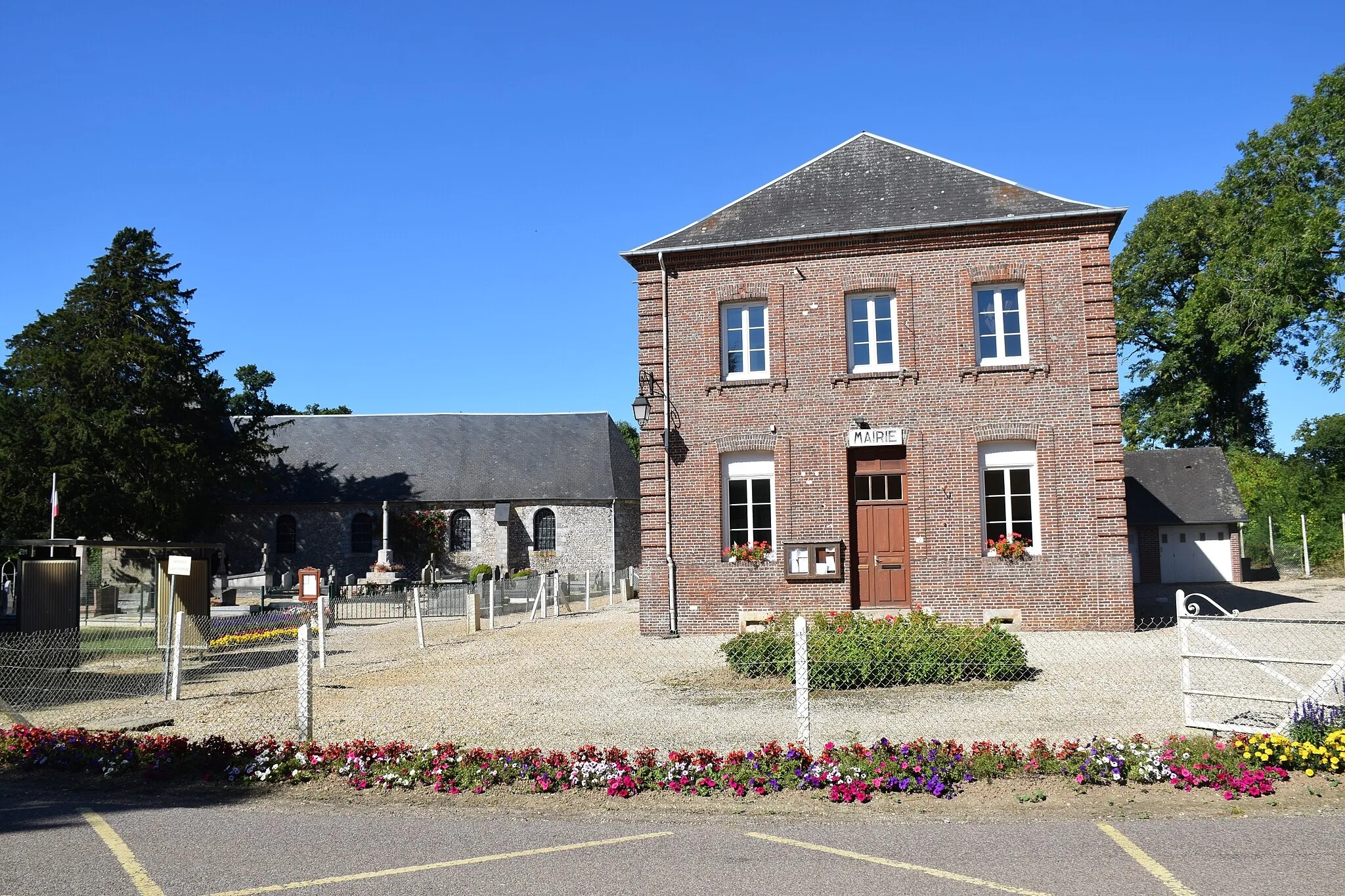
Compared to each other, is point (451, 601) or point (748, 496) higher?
point (748, 496)

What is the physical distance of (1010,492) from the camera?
1697 cm

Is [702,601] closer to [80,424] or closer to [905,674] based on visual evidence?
[905,674]

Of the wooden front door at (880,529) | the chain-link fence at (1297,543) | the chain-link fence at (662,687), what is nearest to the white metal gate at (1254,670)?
the chain-link fence at (662,687)

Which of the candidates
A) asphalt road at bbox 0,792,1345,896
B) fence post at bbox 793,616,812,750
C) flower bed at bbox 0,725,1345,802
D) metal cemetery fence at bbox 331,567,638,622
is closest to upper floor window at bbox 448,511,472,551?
metal cemetery fence at bbox 331,567,638,622

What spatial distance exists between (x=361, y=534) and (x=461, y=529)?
13.5ft

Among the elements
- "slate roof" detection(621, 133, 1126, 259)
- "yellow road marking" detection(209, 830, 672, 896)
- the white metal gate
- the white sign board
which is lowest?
"yellow road marking" detection(209, 830, 672, 896)

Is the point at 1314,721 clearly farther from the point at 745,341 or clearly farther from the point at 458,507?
the point at 458,507

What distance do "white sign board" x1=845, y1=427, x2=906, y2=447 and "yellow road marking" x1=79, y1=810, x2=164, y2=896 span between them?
1274 centimetres

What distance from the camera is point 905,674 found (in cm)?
1139

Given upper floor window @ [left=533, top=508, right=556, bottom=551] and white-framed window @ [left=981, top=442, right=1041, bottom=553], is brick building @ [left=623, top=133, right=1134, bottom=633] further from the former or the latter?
upper floor window @ [left=533, top=508, right=556, bottom=551]

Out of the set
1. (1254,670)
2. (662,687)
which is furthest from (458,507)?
(1254,670)

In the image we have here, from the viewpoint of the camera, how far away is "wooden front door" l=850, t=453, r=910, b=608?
683 inches

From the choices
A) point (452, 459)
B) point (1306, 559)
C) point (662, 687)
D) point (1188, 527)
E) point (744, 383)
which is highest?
point (452, 459)

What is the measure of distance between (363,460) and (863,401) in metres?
30.2
